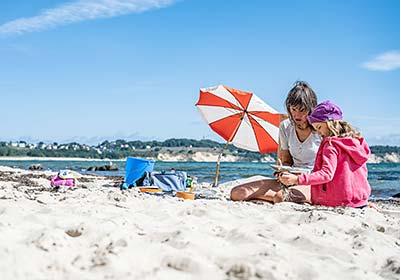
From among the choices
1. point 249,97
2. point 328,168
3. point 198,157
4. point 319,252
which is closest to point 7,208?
point 319,252

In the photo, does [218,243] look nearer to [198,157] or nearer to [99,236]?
[99,236]

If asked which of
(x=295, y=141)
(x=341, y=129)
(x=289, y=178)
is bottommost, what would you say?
(x=289, y=178)

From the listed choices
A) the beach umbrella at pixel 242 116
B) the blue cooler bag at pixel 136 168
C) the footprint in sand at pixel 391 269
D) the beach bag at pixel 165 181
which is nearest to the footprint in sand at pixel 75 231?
the footprint in sand at pixel 391 269

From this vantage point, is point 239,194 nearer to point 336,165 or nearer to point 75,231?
point 336,165

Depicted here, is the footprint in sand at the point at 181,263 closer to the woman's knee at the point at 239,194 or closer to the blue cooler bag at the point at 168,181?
the woman's knee at the point at 239,194

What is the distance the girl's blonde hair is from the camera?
198 inches

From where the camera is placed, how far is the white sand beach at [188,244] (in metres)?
2.42

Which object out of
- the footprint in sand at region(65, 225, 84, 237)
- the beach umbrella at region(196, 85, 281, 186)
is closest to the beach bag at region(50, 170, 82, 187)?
the beach umbrella at region(196, 85, 281, 186)

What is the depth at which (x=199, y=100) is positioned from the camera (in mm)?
9852

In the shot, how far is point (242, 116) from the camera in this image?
9.80 metres

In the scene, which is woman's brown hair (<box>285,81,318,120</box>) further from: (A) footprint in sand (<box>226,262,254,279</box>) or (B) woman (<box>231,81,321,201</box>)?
(A) footprint in sand (<box>226,262,254,279</box>)

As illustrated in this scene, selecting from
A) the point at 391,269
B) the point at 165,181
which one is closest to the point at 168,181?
the point at 165,181

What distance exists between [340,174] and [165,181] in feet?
13.0

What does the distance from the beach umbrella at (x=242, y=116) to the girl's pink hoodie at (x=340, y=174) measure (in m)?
4.31
